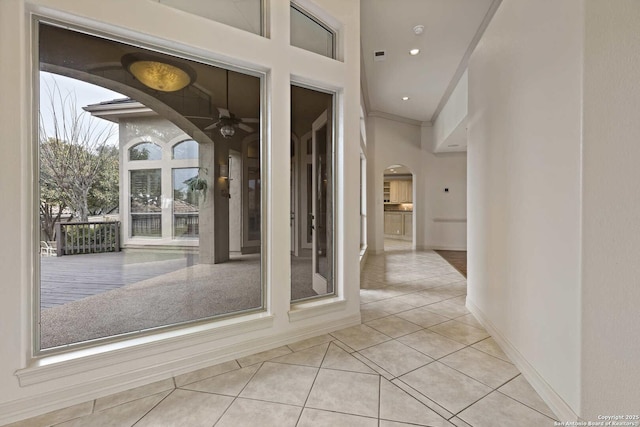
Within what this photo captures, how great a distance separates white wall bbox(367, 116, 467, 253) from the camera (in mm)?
7555

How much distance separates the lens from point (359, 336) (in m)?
2.59

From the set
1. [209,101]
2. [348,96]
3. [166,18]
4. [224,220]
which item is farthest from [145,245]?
[348,96]

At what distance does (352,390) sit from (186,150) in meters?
2.43

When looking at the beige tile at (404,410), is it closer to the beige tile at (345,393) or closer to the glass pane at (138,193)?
the beige tile at (345,393)

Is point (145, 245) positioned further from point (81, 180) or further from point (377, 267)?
point (377, 267)

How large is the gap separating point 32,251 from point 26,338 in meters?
0.49

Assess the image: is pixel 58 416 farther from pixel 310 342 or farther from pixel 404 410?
pixel 404 410

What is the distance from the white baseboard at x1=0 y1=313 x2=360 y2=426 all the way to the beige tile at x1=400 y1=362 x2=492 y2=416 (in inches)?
38.8

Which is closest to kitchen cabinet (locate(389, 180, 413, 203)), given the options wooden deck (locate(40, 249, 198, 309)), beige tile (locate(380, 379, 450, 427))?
wooden deck (locate(40, 249, 198, 309))

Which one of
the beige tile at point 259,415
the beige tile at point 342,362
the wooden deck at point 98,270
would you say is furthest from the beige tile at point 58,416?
the beige tile at point 342,362

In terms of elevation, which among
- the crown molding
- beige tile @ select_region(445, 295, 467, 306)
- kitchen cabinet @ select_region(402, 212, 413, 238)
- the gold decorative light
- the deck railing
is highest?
the crown molding

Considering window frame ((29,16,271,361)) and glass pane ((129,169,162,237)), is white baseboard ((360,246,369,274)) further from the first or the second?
glass pane ((129,169,162,237))

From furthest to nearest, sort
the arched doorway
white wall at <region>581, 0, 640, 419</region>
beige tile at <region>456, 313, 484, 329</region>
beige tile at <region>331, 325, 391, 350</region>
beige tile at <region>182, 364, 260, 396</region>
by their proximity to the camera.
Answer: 1. the arched doorway
2. beige tile at <region>456, 313, 484, 329</region>
3. beige tile at <region>331, 325, 391, 350</region>
4. beige tile at <region>182, 364, 260, 396</region>
5. white wall at <region>581, 0, 640, 419</region>

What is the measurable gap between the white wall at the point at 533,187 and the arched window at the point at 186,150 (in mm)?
2733
